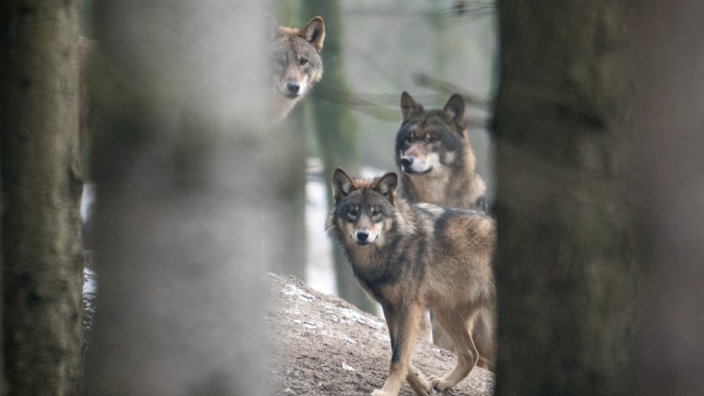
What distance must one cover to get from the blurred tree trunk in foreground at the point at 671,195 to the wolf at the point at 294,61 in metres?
7.34

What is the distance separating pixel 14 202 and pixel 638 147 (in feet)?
8.70

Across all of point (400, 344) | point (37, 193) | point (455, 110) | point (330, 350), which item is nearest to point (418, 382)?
point (400, 344)

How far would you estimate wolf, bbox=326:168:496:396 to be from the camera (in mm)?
8102

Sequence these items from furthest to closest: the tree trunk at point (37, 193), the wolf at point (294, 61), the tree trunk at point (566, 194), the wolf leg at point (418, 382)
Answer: the wolf at point (294, 61) → the wolf leg at point (418, 382) → the tree trunk at point (37, 193) → the tree trunk at point (566, 194)

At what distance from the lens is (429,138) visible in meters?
10.6

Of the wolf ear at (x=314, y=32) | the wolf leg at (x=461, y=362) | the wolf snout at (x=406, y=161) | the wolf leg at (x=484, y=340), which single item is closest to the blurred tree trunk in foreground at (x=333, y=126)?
the wolf ear at (x=314, y=32)

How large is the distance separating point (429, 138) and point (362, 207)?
240 centimetres

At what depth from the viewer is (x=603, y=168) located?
11.0 feet

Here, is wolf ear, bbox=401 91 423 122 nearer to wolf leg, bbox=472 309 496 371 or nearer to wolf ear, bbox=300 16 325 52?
wolf ear, bbox=300 16 325 52

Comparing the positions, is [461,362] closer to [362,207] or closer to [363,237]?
[363,237]

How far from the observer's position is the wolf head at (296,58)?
36.3ft

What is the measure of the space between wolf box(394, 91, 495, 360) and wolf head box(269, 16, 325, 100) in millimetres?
1125

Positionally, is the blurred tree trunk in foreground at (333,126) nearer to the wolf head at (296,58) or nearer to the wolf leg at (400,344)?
the wolf head at (296,58)

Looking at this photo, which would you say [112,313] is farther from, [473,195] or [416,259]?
[473,195]
